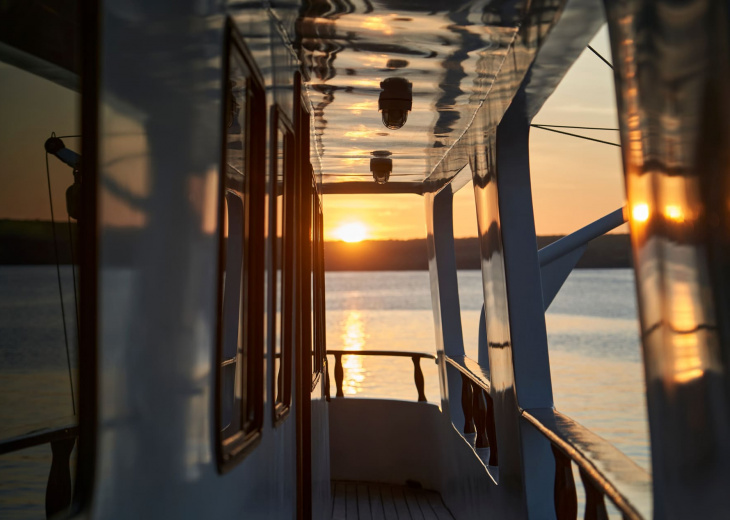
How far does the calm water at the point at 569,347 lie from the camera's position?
25.1m

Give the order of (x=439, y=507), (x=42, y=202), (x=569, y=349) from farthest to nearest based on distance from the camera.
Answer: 1. (x=569, y=349)
2. (x=42, y=202)
3. (x=439, y=507)

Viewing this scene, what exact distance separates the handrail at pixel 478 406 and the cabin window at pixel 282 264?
1.62 metres

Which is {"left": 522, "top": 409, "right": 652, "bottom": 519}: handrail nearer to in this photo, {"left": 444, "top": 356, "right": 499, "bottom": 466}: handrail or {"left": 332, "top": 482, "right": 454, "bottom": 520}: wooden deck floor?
{"left": 444, "top": 356, "right": 499, "bottom": 466}: handrail

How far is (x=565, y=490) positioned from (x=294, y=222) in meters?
1.61

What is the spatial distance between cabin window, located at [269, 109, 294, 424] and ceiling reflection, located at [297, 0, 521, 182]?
0.43m

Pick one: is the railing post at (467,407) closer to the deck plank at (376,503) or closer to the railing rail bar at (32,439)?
the deck plank at (376,503)

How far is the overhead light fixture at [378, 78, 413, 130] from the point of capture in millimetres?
3449

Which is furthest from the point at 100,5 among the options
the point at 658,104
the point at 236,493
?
the point at 236,493

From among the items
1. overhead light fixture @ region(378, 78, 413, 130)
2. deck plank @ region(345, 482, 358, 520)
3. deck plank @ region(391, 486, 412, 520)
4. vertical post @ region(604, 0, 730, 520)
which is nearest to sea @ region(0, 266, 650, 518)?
deck plank @ region(345, 482, 358, 520)

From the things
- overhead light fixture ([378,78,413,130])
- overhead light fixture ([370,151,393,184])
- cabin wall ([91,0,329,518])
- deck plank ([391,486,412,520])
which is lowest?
deck plank ([391,486,412,520])

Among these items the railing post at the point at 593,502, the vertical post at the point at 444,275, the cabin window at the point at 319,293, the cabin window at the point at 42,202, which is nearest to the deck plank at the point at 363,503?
the vertical post at the point at 444,275

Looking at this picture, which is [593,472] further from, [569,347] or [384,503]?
[569,347]

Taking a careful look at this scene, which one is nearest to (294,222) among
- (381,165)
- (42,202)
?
(381,165)

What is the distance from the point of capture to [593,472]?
7.41ft
